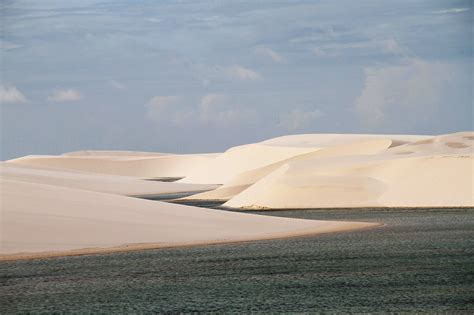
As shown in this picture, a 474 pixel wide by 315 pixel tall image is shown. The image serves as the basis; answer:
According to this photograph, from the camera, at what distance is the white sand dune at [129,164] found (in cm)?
17712

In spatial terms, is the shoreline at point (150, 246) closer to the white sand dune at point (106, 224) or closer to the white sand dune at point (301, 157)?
the white sand dune at point (106, 224)

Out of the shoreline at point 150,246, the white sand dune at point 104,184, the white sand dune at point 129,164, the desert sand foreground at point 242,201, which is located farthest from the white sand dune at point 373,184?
the white sand dune at point 129,164

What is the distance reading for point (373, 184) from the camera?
52906mm

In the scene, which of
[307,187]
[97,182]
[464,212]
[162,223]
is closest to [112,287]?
[162,223]

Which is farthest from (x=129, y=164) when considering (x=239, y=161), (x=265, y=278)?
(x=265, y=278)

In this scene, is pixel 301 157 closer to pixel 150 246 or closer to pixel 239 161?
pixel 239 161

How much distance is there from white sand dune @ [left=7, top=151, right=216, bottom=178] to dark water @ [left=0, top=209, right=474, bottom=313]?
14882 centimetres

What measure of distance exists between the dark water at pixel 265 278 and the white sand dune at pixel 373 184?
1986 centimetres

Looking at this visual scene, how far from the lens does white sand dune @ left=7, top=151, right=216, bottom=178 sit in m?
177

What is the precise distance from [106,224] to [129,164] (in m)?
149

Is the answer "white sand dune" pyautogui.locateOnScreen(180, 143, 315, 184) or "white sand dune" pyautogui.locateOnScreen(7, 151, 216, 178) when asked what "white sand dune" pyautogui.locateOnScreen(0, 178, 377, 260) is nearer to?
"white sand dune" pyautogui.locateOnScreen(180, 143, 315, 184)

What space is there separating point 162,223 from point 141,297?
1648 cm

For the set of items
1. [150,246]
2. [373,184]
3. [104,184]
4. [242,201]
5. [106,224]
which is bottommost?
[150,246]

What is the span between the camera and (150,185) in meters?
101
